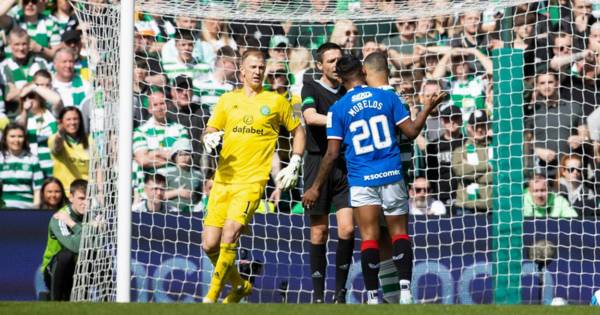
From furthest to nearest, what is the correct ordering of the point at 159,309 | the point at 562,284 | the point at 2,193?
the point at 2,193 < the point at 562,284 < the point at 159,309

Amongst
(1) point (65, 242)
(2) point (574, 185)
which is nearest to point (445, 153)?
(2) point (574, 185)

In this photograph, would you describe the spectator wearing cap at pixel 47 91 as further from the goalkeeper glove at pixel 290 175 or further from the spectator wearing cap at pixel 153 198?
the goalkeeper glove at pixel 290 175

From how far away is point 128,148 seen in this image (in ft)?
28.3

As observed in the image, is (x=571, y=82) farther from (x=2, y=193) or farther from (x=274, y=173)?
(x=2, y=193)

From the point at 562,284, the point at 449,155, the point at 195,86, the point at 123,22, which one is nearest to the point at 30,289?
the point at 195,86

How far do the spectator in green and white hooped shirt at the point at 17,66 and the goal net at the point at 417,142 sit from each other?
1163 millimetres

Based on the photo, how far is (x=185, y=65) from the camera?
11.3 m

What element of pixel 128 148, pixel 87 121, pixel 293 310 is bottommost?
pixel 293 310

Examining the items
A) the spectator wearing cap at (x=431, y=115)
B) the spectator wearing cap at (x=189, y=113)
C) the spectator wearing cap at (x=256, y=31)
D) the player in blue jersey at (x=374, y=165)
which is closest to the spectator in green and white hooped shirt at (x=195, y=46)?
the spectator wearing cap at (x=256, y=31)

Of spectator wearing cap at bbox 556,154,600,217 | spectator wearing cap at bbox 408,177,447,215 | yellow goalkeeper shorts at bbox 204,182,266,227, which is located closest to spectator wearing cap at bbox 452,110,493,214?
spectator wearing cap at bbox 408,177,447,215

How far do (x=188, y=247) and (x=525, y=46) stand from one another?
3.56 metres

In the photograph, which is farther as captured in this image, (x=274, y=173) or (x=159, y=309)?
(x=274, y=173)

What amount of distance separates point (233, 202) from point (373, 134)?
48.0 inches

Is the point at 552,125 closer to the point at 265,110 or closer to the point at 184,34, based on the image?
the point at 265,110
